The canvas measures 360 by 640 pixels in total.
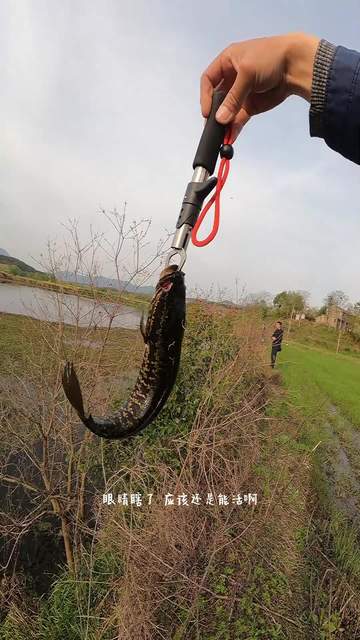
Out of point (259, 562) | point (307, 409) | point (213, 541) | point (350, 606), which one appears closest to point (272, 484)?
point (259, 562)

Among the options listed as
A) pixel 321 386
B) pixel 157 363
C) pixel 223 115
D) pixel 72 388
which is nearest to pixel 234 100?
pixel 223 115

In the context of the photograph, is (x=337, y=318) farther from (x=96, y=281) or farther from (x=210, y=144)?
(x=210, y=144)

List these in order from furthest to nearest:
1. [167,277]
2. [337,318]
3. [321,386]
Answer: [337,318] → [321,386] → [167,277]

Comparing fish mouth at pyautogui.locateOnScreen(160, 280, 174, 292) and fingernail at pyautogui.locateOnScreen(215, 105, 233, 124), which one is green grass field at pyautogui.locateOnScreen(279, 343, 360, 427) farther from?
fingernail at pyautogui.locateOnScreen(215, 105, 233, 124)

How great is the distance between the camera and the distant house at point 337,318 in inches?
2003

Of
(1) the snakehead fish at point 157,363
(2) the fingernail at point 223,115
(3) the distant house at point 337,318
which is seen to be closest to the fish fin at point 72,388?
(1) the snakehead fish at point 157,363

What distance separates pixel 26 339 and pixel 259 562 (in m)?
5.58

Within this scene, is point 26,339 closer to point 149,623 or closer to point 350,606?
point 149,623

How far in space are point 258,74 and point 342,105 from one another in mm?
338

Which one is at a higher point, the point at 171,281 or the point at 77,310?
the point at 171,281

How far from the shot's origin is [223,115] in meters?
1.23

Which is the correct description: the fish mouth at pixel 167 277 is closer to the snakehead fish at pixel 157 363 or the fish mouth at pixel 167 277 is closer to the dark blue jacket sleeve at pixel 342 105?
the snakehead fish at pixel 157 363

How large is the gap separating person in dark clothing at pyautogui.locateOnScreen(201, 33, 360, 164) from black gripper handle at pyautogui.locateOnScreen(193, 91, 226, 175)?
29 mm

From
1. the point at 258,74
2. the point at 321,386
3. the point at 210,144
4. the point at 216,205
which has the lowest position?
the point at 321,386
